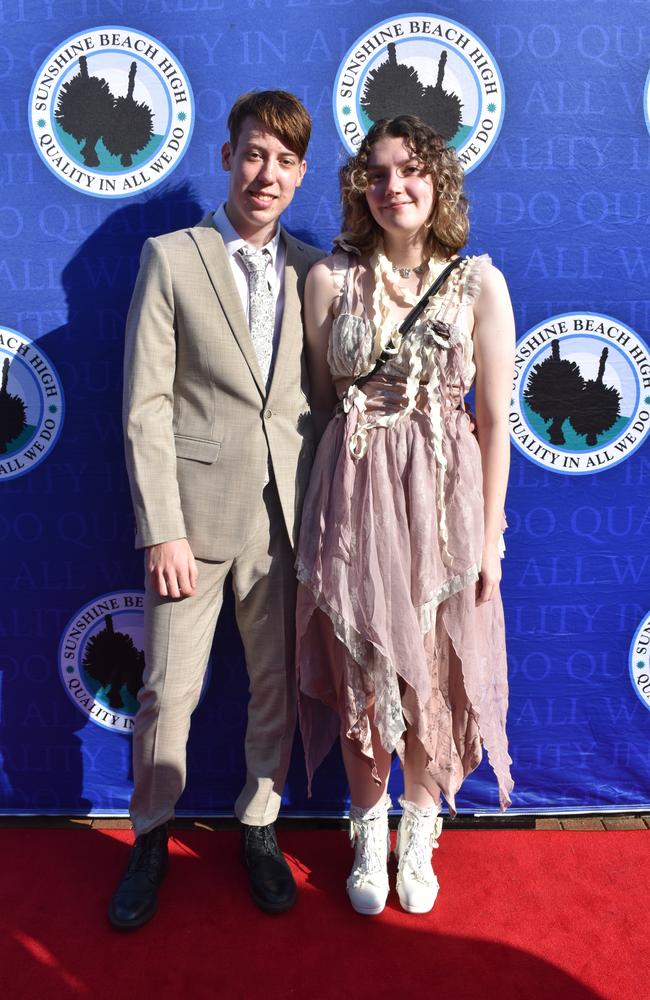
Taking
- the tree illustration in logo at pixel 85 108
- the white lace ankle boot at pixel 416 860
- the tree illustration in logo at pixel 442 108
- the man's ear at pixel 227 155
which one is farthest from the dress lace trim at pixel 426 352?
the tree illustration in logo at pixel 85 108

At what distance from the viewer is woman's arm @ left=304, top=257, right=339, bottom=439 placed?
2010 mm

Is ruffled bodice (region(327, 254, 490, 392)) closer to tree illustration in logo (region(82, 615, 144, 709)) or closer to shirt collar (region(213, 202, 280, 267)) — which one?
shirt collar (region(213, 202, 280, 267))

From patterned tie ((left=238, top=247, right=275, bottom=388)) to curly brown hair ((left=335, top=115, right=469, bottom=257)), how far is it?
213 mm

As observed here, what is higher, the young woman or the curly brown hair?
the curly brown hair

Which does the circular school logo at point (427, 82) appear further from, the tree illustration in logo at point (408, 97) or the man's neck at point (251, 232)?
the man's neck at point (251, 232)

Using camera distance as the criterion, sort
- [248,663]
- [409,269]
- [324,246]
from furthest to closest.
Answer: [324,246]
[248,663]
[409,269]

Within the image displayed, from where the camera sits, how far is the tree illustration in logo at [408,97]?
2316mm

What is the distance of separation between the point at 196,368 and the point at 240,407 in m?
0.15

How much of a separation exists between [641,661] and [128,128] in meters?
2.28

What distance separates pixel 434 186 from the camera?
1.92 meters

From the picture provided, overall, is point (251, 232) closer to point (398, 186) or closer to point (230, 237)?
point (230, 237)

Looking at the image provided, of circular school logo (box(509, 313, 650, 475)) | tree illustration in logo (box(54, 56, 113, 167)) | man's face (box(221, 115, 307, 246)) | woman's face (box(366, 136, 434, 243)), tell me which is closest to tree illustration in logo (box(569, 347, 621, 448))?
circular school logo (box(509, 313, 650, 475))

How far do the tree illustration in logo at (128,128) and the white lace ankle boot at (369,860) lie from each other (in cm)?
199

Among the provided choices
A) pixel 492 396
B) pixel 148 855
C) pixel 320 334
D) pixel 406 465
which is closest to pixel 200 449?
pixel 320 334
